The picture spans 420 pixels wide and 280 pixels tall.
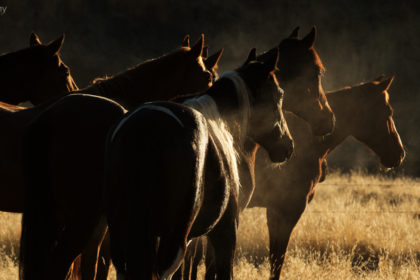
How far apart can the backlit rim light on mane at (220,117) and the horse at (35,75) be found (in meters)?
2.90

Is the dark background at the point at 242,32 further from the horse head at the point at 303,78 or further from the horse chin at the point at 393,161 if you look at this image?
the horse head at the point at 303,78

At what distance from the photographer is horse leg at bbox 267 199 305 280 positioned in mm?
5918

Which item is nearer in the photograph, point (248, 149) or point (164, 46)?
point (248, 149)

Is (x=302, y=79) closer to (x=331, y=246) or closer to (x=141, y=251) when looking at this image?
(x=331, y=246)

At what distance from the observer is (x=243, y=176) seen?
397cm

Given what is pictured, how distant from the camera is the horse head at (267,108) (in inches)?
147

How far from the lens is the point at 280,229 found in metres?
5.98

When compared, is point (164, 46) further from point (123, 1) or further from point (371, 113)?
point (371, 113)


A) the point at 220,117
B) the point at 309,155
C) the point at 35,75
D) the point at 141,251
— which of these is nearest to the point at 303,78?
the point at 309,155

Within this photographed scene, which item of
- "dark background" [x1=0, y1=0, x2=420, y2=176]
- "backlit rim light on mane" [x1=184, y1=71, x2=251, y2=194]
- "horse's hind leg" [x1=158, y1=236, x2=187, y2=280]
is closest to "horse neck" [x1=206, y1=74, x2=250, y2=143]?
"backlit rim light on mane" [x1=184, y1=71, x2=251, y2=194]

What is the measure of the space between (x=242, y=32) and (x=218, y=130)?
33691 millimetres

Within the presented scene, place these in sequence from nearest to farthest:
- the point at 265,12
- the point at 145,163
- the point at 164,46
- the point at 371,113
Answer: the point at 145,163 → the point at 371,113 → the point at 164,46 → the point at 265,12

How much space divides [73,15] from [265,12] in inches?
533

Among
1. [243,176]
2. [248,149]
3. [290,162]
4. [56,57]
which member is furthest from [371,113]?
[56,57]
